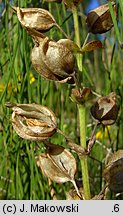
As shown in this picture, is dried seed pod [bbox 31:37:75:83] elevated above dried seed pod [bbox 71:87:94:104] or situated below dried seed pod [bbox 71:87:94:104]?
above

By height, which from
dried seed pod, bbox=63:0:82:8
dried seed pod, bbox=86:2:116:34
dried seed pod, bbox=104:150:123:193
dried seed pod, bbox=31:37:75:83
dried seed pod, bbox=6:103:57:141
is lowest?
dried seed pod, bbox=104:150:123:193

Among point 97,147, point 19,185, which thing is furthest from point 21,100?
point 97,147

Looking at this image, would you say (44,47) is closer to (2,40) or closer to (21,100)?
(21,100)

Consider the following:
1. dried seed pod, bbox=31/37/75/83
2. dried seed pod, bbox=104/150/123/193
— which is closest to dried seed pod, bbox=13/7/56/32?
dried seed pod, bbox=31/37/75/83

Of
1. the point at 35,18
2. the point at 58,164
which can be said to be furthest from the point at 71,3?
the point at 58,164

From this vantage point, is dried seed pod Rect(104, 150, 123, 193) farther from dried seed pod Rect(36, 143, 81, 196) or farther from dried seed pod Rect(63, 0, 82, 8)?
dried seed pod Rect(63, 0, 82, 8)
